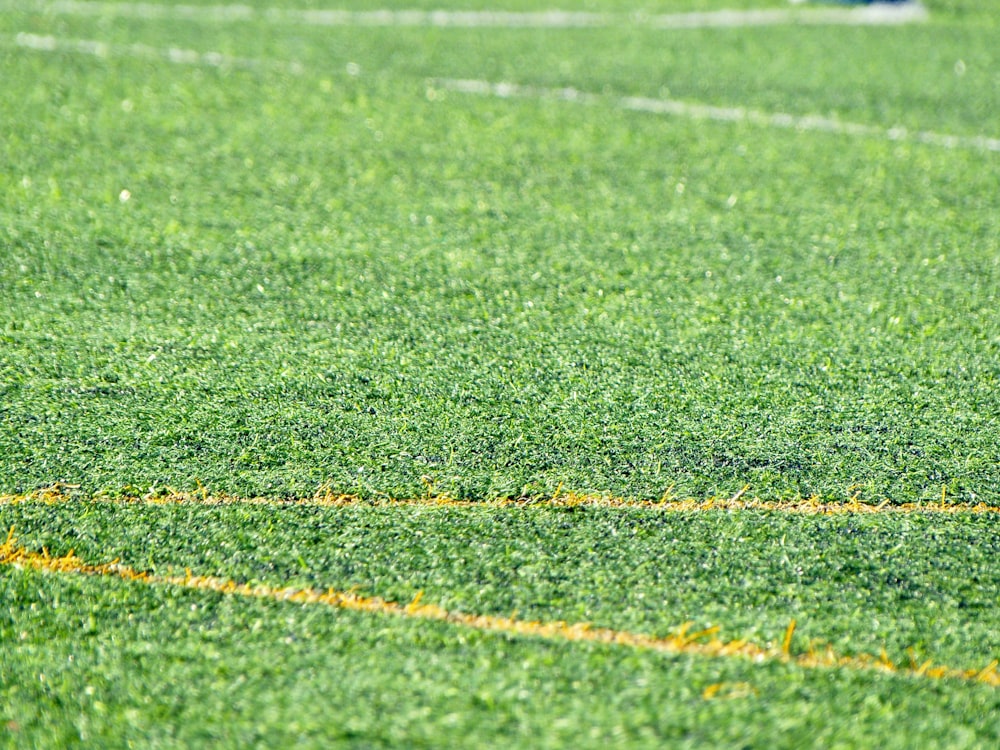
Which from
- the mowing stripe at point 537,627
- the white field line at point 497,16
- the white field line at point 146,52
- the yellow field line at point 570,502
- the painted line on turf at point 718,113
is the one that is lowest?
the mowing stripe at point 537,627

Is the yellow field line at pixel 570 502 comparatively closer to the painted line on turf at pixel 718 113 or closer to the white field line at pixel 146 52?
the painted line on turf at pixel 718 113

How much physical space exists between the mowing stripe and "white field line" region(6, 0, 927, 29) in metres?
4.57

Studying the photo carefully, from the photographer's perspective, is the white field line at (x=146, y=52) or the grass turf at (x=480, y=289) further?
the white field line at (x=146, y=52)

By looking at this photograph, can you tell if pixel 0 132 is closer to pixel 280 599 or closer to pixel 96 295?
pixel 96 295

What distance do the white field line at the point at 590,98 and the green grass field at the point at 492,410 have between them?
3 centimetres

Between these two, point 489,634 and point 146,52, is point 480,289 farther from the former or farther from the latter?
point 146,52

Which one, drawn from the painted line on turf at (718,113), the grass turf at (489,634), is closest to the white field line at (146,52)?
the painted line on turf at (718,113)

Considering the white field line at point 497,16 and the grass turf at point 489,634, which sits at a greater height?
the white field line at point 497,16

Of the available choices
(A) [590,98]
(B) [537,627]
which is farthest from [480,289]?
(A) [590,98]

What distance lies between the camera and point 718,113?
5.15 metres

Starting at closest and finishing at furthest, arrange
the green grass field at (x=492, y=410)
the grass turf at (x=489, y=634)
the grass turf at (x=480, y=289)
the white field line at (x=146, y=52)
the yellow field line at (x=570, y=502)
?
the grass turf at (x=489, y=634), the green grass field at (x=492, y=410), the yellow field line at (x=570, y=502), the grass turf at (x=480, y=289), the white field line at (x=146, y=52)

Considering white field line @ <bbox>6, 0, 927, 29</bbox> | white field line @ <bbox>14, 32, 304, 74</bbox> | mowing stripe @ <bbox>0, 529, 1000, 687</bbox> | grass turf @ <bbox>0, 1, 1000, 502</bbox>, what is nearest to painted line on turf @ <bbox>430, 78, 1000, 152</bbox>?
grass turf @ <bbox>0, 1, 1000, 502</bbox>

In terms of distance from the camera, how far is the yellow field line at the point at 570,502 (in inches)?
103

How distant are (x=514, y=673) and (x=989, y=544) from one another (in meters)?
1.11
